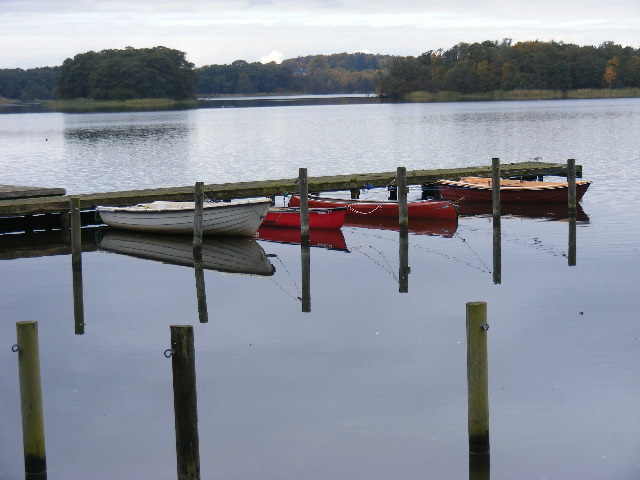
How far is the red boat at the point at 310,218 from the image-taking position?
92.7 ft

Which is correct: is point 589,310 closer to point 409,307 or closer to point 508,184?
point 409,307

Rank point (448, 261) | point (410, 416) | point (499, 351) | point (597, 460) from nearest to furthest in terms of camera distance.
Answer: point (597, 460) → point (410, 416) → point (499, 351) → point (448, 261)

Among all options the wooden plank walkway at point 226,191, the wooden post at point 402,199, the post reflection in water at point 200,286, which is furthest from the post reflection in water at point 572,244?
the post reflection in water at point 200,286

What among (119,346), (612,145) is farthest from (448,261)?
(612,145)

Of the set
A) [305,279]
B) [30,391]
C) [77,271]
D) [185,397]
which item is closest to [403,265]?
[305,279]

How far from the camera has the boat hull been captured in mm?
26186

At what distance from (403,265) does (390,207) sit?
300 inches

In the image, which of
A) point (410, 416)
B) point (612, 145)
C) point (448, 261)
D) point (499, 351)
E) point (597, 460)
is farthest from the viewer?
point (612, 145)

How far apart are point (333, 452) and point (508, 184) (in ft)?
73.7

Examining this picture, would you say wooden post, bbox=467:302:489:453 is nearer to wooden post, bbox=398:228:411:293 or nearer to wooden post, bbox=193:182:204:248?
wooden post, bbox=398:228:411:293

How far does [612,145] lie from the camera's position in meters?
66.4

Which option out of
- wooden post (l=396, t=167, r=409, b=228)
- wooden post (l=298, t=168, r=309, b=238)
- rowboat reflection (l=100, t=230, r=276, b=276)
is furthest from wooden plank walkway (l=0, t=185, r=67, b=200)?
wooden post (l=396, t=167, r=409, b=228)

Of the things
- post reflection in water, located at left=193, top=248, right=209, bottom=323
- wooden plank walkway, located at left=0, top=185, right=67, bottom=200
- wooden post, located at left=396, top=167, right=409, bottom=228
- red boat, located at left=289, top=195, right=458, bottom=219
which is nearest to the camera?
post reflection in water, located at left=193, top=248, right=209, bottom=323

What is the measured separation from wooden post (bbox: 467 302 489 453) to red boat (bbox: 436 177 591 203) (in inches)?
884
